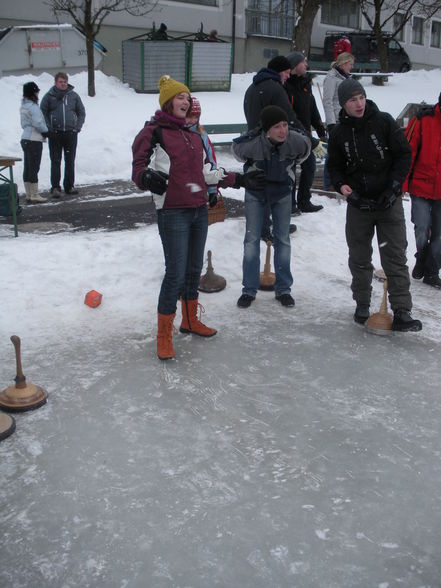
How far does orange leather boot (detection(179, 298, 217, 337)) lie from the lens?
16.9ft

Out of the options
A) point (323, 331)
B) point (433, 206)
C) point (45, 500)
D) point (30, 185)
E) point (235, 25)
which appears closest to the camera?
point (45, 500)

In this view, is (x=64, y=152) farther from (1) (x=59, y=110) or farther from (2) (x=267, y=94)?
(2) (x=267, y=94)

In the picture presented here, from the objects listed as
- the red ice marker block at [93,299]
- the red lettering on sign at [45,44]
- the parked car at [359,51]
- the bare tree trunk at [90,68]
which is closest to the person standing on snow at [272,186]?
the red ice marker block at [93,299]

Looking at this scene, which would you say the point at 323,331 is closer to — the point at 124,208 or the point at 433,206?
the point at 433,206

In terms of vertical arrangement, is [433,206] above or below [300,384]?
above

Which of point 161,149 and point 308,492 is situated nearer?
point 308,492

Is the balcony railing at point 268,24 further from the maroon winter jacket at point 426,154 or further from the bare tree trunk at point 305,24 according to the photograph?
the maroon winter jacket at point 426,154

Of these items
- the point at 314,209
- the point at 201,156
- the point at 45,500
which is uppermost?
the point at 201,156

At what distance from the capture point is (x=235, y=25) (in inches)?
1128

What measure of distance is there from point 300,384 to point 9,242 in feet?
12.0

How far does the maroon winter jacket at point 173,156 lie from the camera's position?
14.6 ft

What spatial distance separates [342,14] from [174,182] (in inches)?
1416

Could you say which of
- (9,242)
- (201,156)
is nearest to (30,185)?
(9,242)

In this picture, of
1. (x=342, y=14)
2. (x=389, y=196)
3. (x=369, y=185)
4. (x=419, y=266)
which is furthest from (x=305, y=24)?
(x=389, y=196)
